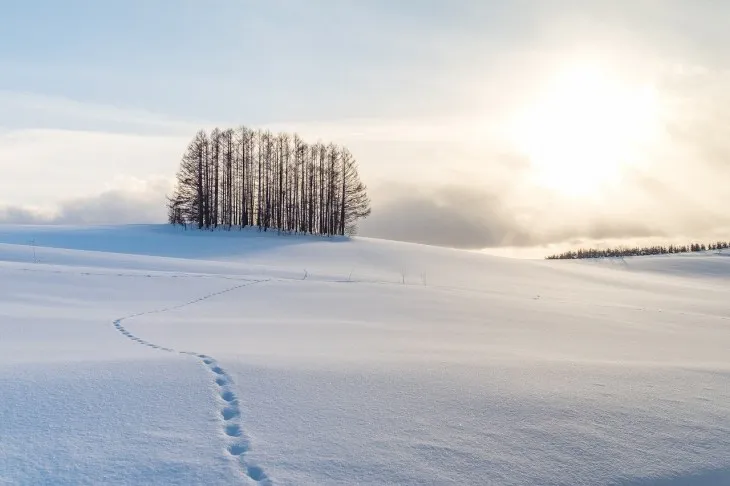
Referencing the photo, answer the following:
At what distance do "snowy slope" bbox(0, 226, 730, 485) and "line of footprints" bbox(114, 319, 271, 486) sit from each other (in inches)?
0.6

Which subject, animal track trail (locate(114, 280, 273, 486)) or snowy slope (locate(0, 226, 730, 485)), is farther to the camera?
snowy slope (locate(0, 226, 730, 485))

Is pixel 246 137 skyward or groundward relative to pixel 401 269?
skyward

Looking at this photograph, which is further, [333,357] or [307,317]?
[307,317]

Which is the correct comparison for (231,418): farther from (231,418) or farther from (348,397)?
(348,397)

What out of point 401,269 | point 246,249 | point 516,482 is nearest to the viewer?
point 516,482

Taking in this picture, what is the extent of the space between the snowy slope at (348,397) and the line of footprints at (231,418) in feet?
0.05

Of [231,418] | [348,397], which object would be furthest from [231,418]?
[348,397]

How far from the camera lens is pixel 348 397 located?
4.89 m

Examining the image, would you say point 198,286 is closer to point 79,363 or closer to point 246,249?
point 79,363

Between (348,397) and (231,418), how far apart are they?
39.3 inches

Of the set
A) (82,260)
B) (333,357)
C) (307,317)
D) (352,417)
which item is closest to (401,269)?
(82,260)

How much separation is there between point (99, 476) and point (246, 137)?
43322 mm

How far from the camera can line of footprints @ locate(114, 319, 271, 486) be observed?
3.65m

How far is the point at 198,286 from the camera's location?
14.0 m
